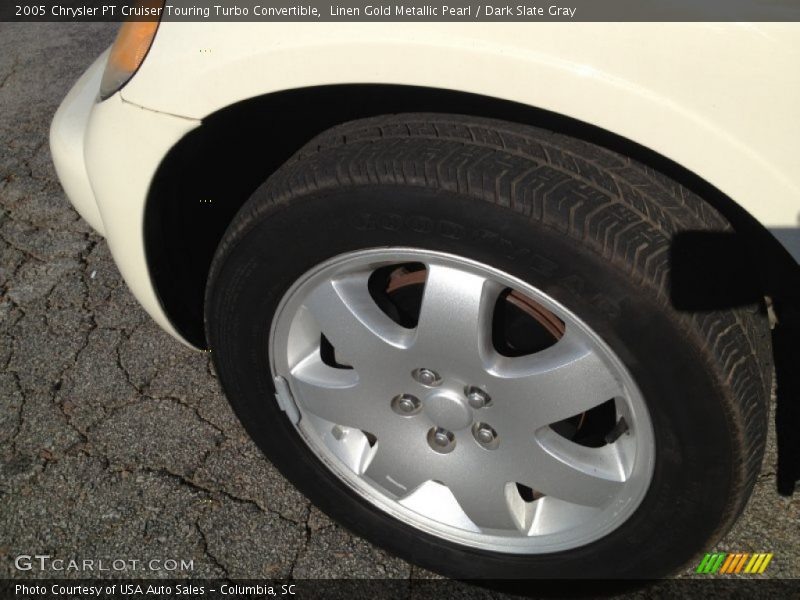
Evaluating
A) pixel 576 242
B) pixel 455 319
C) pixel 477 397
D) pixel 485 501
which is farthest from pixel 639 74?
pixel 485 501

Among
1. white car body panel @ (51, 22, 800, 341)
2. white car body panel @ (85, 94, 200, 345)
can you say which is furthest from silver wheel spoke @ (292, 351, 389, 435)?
white car body panel @ (51, 22, 800, 341)

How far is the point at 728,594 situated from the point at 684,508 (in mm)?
495

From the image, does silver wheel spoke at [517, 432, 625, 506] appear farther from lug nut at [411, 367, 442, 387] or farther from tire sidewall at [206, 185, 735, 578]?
lug nut at [411, 367, 442, 387]

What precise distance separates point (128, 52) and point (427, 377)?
85 cm

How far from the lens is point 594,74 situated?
1035 millimetres

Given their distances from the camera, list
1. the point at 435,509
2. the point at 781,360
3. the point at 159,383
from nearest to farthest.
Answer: the point at 435,509
the point at 781,360
the point at 159,383

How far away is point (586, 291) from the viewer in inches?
45.2

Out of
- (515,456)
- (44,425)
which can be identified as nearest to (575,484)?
(515,456)

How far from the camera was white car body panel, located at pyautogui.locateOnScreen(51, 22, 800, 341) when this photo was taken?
0.99 meters

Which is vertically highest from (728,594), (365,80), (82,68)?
(365,80)

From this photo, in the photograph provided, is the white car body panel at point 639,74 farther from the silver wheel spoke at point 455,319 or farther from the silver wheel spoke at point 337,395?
the silver wheel spoke at point 337,395

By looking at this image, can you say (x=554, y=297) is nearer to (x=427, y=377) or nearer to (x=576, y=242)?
(x=576, y=242)

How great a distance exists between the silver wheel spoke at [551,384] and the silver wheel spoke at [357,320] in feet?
0.68

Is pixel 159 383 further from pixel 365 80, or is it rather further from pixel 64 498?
pixel 365 80
